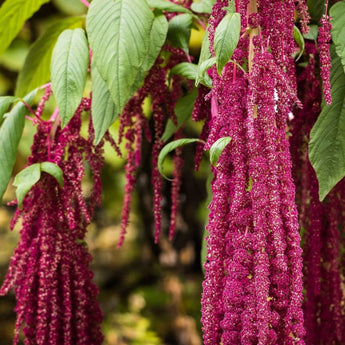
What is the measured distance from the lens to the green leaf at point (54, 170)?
71 centimetres

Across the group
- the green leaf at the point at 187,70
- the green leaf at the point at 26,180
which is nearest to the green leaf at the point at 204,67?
the green leaf at the point at 187,70

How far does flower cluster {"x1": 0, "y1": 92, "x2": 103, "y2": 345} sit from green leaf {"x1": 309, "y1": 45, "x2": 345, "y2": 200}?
0.30 metres

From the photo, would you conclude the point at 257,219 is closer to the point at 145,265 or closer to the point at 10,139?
the point at 10,139

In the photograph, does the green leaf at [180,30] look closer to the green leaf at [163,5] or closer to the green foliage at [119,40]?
the green leaf at [163,5]

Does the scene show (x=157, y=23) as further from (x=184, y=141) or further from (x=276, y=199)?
(x=276, y=199)

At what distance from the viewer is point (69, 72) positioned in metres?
0.70

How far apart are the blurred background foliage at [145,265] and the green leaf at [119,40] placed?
4.38 feet

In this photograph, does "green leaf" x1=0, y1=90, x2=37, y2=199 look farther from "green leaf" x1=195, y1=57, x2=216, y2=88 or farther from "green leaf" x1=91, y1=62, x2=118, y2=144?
"green leaf" x1=195, y1=57, x2=216, y2=88

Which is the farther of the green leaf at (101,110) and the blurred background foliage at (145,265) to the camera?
the blurred background foliage at (145,265)

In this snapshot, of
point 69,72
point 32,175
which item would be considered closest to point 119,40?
point 69,72

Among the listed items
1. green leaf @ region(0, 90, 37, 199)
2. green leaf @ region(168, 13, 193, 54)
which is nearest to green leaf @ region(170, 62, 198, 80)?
green leaf @ region(168, 13, 193, 54)

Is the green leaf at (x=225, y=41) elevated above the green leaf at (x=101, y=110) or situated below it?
below

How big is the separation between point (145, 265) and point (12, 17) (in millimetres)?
2052

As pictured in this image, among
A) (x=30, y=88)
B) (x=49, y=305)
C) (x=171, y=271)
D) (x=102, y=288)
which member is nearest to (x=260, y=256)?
(x=49, y=305)
